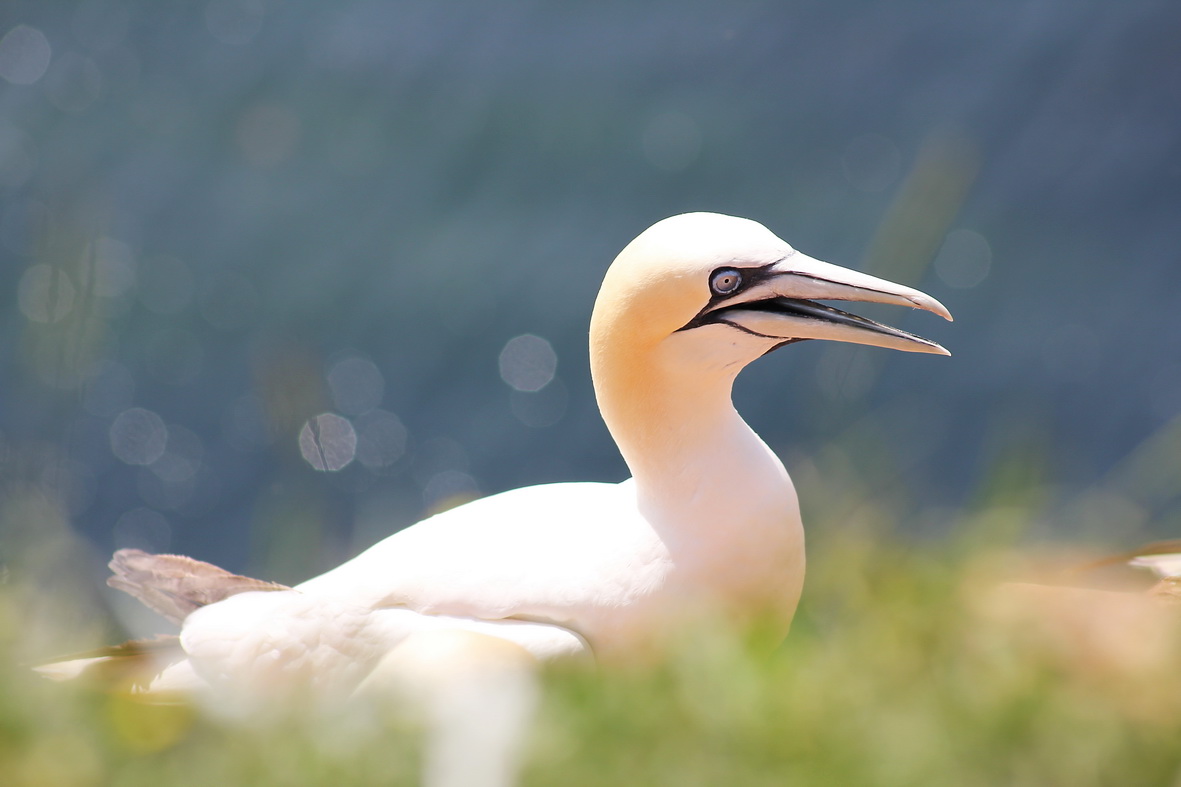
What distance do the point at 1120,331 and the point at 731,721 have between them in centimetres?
911

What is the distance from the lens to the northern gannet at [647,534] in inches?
156

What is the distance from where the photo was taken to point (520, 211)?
1195 cm

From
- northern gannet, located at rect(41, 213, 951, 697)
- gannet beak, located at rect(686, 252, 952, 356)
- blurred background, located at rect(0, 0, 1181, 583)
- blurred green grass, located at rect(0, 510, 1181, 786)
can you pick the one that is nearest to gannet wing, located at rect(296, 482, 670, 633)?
northern gannet, located at rect(41, 213, 951, 697)

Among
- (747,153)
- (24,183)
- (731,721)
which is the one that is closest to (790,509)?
(731,721)

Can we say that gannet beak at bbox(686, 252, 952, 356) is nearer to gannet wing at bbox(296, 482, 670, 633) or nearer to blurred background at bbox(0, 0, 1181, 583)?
gannet wing at bbox(296, 482, 670, 633)

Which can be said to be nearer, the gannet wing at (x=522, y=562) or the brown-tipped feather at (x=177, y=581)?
the gannet wing at (x=522, y=562)

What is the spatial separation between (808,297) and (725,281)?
26 centimetres

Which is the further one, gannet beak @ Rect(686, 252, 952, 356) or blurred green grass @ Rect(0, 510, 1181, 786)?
gannet beak @ Rect(686, 252, 952, 356)

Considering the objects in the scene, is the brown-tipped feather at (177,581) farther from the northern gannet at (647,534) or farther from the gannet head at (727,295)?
the gannet head at (727,295)

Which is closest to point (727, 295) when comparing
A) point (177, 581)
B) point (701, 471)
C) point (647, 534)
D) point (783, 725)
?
point (701, 471)

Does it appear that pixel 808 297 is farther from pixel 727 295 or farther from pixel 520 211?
pixel 520 211

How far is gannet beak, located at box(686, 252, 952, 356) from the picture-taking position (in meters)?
3.97

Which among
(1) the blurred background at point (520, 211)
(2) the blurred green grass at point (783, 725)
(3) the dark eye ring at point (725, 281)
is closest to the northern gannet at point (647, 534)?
(3) the dark eye ring at point (725, 281)

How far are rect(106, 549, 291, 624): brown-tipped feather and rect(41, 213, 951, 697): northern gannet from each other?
8cm
